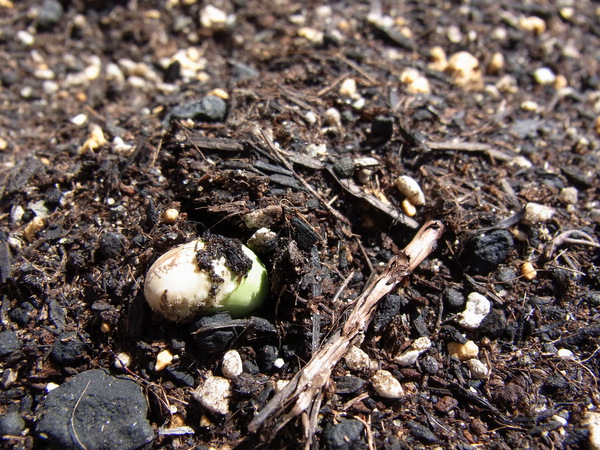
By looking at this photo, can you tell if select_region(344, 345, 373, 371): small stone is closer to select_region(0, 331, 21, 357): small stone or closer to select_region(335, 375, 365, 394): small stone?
select_region(335, 375, 365, 394): small stone

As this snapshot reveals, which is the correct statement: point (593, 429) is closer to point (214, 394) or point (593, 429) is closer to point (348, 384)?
point (348, 384)

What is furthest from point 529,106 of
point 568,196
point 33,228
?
point 33,228

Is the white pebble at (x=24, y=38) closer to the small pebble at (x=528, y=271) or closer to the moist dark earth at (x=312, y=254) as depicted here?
the moist dark earth at (x=312, y=254)

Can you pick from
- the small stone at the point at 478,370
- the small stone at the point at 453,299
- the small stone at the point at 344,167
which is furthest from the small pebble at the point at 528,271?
the small stone at the point at 344,167

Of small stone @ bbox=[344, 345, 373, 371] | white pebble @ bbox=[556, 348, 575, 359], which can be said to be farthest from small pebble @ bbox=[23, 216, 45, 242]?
white pebble @ bbox=[556, 348, 575, 359]

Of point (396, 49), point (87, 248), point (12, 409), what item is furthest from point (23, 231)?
point (396, 49)

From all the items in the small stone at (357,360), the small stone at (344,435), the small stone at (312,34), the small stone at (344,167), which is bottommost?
the small stone at (344,435)
